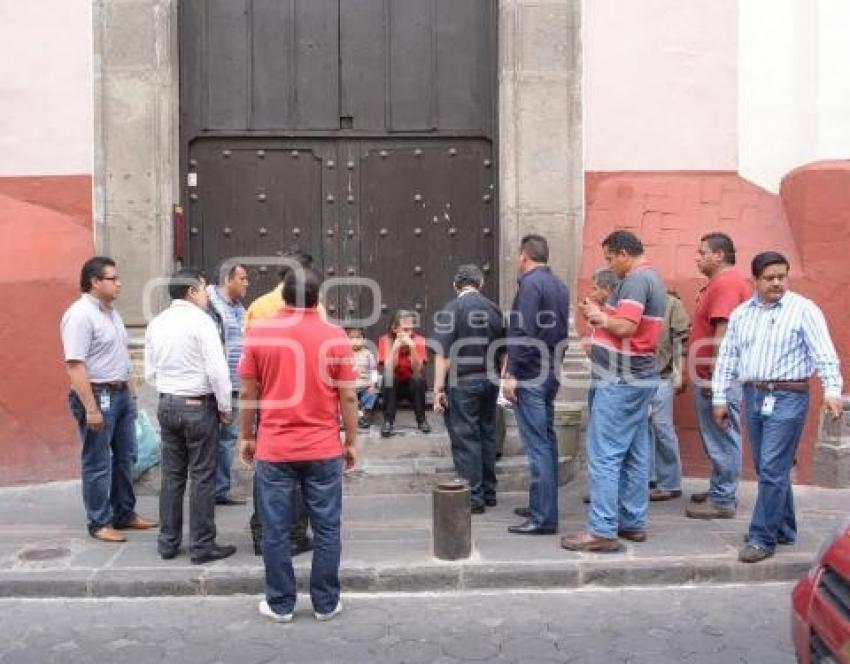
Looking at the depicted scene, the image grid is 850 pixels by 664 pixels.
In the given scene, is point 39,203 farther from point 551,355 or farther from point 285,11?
point 551,355

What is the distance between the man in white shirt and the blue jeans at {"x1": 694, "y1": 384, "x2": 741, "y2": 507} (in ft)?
10.8

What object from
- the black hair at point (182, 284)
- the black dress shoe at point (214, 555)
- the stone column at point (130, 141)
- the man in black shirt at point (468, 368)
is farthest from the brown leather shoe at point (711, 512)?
the stone column at point (130, 141)

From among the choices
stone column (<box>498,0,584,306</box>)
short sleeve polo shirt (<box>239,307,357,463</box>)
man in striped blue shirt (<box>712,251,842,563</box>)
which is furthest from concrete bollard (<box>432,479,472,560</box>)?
stone column (<box>498,0,584,306</box>)

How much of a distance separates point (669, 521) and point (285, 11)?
214 inches

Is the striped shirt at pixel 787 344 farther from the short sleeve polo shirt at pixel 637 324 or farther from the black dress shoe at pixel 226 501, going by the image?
the black dress shoe at pixel 226 501

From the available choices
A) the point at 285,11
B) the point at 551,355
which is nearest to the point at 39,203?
the point at 285,11

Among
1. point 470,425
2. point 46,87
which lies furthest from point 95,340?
point 46,87

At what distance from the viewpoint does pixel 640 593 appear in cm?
592

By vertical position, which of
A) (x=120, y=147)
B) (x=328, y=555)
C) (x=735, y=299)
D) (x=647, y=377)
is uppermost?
(x=120, y=147)

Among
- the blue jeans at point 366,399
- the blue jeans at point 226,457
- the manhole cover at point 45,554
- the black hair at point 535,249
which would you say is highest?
the black hair at point 535,249

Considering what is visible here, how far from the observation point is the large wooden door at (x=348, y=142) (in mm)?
9203

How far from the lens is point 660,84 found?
8797 millimetres

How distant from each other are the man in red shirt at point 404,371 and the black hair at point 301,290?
323cm

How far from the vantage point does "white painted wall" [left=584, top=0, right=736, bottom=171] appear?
345 inches
